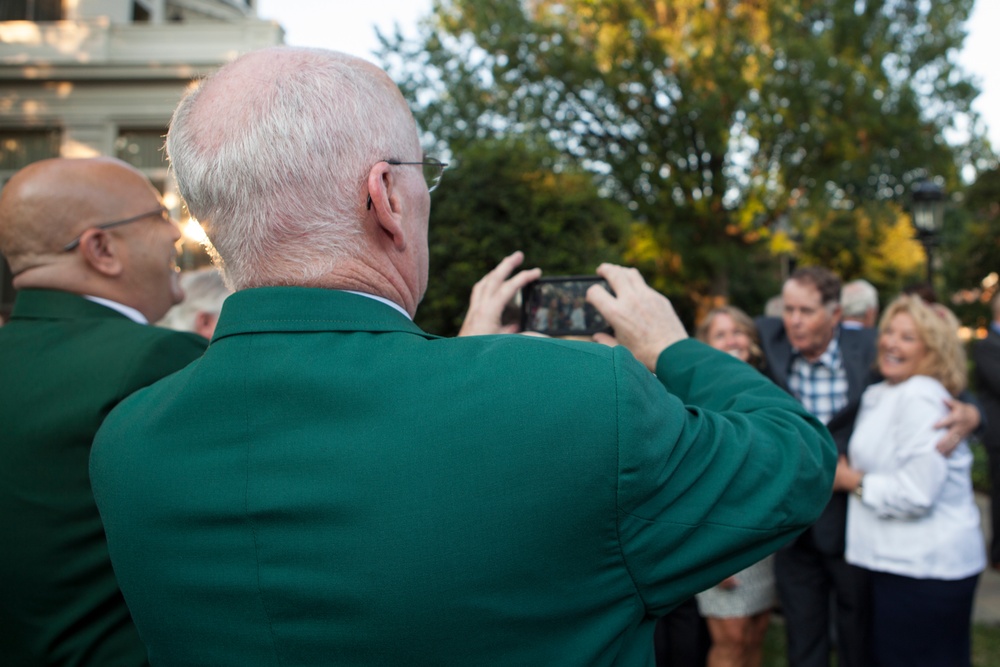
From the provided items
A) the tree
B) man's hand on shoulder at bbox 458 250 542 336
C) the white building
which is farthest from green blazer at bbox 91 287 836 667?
the tree

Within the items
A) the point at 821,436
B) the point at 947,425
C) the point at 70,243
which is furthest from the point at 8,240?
the point at 947,425

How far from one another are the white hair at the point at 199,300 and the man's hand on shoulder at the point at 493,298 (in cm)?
245

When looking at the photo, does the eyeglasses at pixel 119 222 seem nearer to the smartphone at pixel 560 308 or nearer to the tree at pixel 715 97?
the smartphone at pixel 560 308

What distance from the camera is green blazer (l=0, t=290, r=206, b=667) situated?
1.70m

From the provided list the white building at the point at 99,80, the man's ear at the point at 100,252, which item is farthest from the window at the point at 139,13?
the man's ear at the point at 100,252

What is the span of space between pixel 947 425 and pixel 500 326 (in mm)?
2697

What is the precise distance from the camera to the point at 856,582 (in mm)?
4047

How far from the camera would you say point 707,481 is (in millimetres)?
1147

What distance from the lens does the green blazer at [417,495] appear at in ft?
3.48

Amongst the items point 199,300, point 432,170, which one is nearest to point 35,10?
point 199,300

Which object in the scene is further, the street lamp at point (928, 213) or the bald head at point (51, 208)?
the street lamp at point (928, 213)

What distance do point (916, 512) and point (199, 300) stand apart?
11.7 feet

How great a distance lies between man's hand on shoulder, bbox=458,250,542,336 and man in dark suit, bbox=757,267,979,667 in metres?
2.72

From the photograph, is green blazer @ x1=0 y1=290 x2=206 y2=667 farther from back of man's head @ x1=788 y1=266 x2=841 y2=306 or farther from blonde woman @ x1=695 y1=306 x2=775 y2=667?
back of man's head @ x1=788 y1=266 x2=841 y2=306
